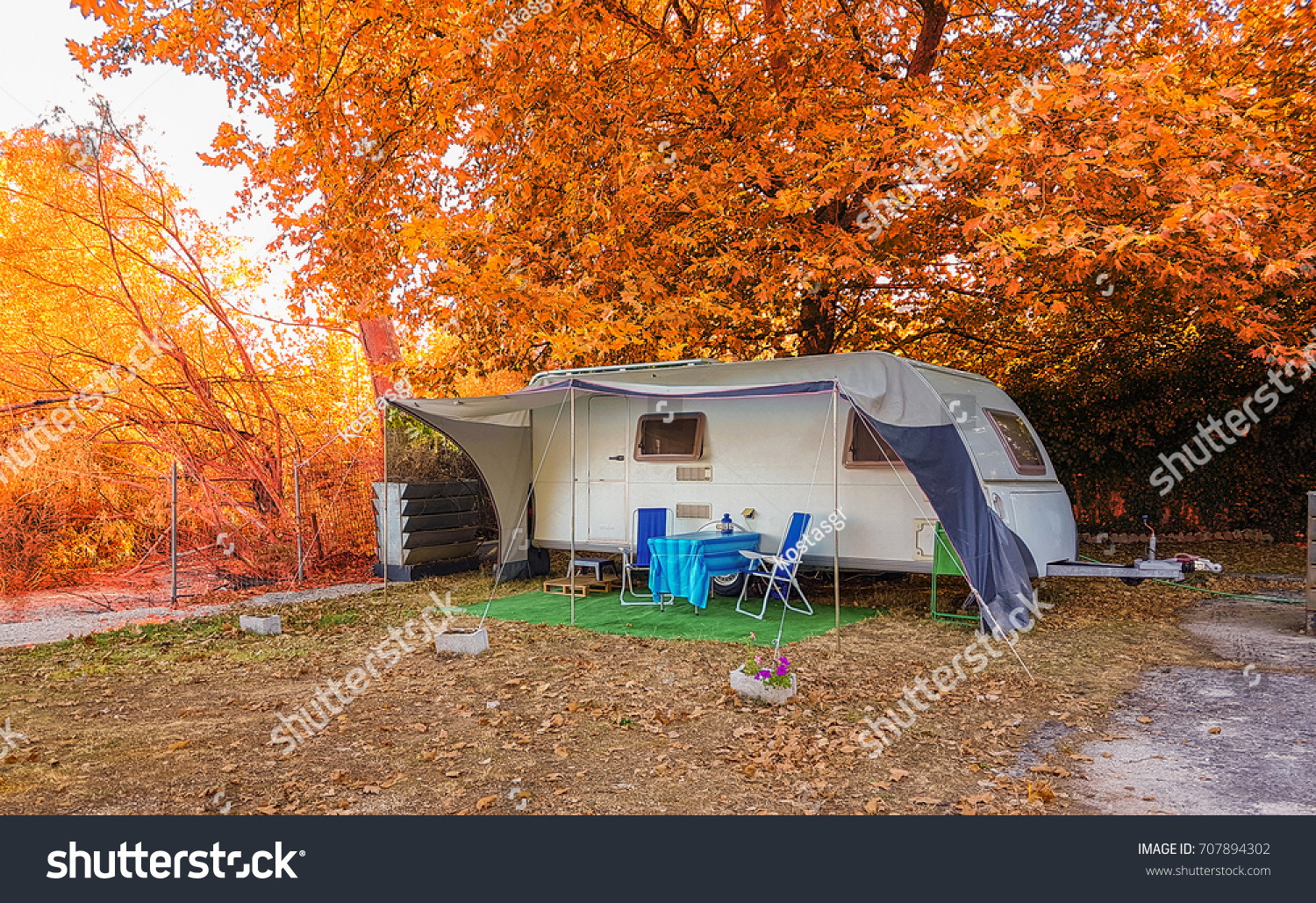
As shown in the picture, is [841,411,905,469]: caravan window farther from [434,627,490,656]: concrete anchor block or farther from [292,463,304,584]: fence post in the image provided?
[292,463,304,584]: fence post

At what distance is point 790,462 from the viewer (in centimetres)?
905

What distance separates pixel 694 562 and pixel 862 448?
179 centimetres

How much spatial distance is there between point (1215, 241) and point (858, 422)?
314 centimetres

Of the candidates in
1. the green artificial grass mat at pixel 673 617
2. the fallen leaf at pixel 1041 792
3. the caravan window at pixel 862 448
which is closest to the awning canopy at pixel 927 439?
the caravan window at pixel 862 448

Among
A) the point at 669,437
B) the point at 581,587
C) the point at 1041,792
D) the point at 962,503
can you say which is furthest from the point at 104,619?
the point at 1041,792

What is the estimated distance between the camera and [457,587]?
1062 centimetres

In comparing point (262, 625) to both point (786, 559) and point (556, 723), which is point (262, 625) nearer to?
point (556, 723)

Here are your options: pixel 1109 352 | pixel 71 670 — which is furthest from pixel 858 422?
pixel 71 670

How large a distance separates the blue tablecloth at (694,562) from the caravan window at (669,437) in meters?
1.22

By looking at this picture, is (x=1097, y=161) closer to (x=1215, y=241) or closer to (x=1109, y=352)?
(x=1215, y=241)

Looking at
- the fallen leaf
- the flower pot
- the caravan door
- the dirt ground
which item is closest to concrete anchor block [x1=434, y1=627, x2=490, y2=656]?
the dirt ground

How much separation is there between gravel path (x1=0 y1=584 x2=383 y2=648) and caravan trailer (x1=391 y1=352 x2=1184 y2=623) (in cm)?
215

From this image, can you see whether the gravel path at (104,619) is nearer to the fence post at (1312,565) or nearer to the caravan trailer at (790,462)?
the caravan trailer at (790,462)

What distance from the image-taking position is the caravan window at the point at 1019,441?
853 cm
